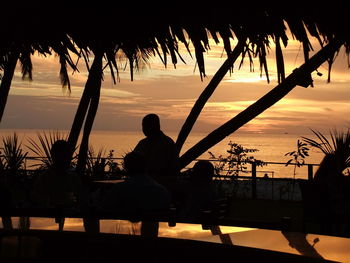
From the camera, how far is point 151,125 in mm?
5957

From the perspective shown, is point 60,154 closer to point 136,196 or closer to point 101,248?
point 136,196

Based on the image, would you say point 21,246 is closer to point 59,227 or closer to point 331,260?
point 59,227

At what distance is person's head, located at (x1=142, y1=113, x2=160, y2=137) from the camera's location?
588cm

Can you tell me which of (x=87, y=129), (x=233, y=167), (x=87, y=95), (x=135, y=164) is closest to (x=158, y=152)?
(x=135, y=164)

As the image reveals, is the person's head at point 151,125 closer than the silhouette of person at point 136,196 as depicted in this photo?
No

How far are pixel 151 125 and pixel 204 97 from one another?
2.73m

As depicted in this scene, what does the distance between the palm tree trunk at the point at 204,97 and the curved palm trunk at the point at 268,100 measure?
45 cm

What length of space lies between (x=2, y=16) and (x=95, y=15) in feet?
2.17

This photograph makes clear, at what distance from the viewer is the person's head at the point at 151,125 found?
5.88 metres

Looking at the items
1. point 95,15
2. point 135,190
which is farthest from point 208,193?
point 95,15

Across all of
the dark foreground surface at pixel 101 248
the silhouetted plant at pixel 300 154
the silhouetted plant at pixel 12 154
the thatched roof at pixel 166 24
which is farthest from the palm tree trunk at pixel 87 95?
the silhouetted plant at pixel 300 154

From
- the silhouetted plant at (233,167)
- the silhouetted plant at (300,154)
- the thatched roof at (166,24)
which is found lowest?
the silhouetted plant at (233,167)

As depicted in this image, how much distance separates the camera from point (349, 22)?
492cm

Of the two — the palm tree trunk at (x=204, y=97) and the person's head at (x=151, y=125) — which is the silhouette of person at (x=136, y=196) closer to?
the person's head at (x=151, y=125)
